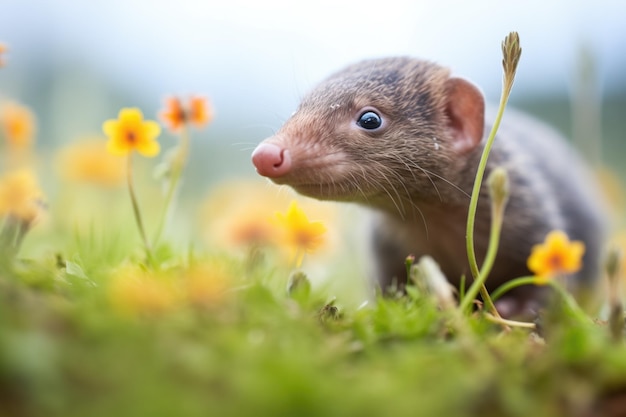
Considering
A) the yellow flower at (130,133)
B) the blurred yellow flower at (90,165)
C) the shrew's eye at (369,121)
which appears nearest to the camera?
the yellow flower at (130,133)

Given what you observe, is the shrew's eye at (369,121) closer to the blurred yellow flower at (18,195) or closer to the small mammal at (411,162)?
the small mammal at (411,162)

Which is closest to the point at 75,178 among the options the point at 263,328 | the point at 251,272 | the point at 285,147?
the point at 285,147

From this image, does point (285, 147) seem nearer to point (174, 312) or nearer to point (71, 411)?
point (174, 312)

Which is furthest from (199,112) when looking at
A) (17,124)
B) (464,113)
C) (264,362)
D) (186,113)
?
(264,362)

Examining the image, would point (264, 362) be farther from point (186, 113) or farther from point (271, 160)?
point (186, 113)

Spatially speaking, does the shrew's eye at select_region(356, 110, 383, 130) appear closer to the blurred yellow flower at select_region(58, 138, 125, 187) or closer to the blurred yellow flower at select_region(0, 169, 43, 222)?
the blurred yellow flower at select_region(0, 169, 43, 222)

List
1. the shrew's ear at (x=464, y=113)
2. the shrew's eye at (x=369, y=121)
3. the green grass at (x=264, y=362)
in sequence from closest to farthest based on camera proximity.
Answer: the green grass at (x=264, y=362) → the shrew's eye at (x=369, y=121) → the shrew's ear at (x=464, y=113)

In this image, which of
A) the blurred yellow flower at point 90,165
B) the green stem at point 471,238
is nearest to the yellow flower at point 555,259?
the green stem at point 471,238
